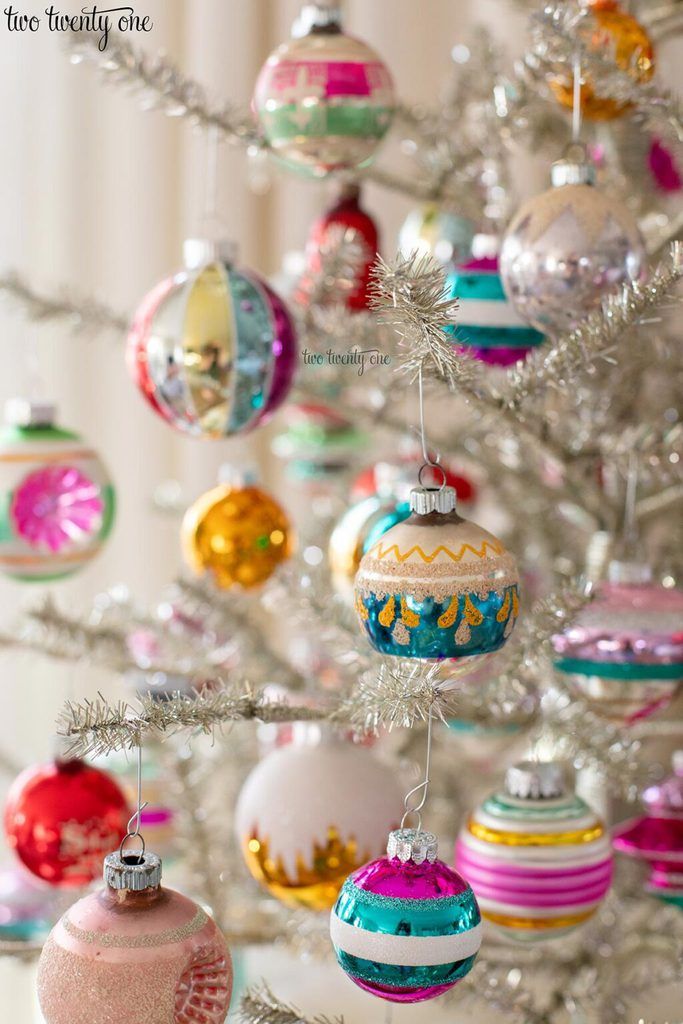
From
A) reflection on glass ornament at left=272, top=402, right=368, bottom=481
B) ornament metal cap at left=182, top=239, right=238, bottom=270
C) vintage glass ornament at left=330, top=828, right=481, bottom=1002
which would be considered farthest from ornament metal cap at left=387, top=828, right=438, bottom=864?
reflection on glass ornament at left=272, top=402, right=368, bottom=481

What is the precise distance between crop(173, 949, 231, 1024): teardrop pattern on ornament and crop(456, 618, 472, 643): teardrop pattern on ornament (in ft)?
0.58

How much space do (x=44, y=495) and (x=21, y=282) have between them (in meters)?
0.16

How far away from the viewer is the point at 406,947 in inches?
22.8

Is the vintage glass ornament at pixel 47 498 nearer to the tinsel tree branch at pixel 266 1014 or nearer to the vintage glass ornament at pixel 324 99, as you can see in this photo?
the vintage glass ornament at pixel 324 99

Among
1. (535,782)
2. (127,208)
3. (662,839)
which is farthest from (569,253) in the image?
(127,208)

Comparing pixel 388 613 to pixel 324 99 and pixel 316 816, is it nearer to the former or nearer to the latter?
pixel 316 816

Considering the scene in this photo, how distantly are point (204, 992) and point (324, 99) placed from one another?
1.59 ft

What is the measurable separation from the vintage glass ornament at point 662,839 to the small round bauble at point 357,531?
0.24 meters

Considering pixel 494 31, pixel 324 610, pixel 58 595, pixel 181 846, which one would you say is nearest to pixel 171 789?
pixel 181 846

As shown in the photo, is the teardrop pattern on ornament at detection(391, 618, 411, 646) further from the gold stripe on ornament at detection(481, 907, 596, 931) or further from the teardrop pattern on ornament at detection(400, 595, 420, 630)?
the gold stripe on ornament at detection(481, 907, 596, 931)

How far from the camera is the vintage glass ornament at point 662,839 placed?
85cm

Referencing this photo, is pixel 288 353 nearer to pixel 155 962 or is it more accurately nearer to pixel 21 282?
pixel 21 282

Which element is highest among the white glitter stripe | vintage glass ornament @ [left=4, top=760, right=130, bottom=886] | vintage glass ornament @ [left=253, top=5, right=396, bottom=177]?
vintage glass ornament @ [left=253, top=5, right=396, bottom=177]

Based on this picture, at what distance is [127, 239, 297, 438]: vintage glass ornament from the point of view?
753mm
